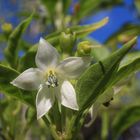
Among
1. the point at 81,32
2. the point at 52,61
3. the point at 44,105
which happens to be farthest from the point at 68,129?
the point at 81,32

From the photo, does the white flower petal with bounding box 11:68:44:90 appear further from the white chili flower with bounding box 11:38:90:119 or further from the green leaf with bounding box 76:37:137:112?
the green leaf with bounding box 76:37:137:112

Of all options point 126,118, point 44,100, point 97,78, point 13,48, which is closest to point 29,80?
point 44,100

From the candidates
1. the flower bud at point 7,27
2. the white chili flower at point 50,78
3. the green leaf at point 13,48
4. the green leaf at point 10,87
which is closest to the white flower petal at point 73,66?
the white chili flower at point 50,78

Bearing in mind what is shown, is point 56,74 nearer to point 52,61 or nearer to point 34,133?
point 52,61

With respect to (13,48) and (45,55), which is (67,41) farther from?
(13,48)

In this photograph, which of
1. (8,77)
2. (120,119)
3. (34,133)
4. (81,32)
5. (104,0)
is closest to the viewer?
(8,77)

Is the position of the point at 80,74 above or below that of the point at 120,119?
above
